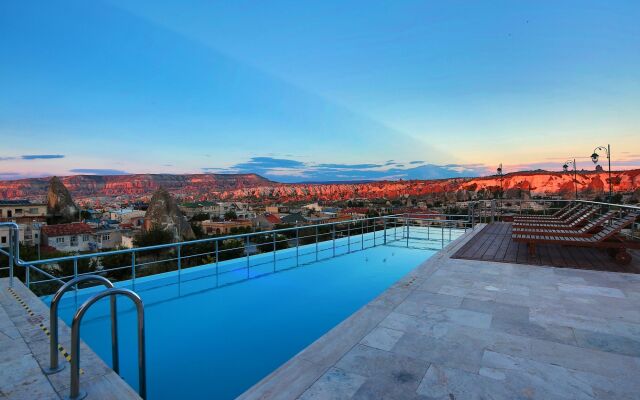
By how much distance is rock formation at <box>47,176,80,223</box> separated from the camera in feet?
169

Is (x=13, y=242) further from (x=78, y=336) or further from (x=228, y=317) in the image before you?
(x=78, y=336)

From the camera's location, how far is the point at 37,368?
7.59 feet

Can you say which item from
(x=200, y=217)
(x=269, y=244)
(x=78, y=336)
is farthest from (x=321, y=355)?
(x=200, y=217)

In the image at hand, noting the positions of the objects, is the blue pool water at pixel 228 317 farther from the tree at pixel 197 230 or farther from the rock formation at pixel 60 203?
the rock formation at pixel 60 203

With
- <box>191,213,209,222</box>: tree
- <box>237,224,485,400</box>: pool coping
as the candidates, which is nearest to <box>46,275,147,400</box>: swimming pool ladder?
<box>237,224,485,400</box>: pool coping

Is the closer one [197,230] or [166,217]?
[166,217]

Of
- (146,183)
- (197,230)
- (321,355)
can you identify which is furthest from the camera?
(146,183)

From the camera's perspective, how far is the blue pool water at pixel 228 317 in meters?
3.05

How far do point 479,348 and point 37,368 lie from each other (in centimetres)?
312

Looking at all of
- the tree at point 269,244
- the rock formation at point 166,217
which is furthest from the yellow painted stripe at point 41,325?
the rock formation at point 166,217

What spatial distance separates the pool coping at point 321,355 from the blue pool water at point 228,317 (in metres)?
0.70

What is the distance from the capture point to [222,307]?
182 inches

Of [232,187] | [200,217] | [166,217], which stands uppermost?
[232,187]

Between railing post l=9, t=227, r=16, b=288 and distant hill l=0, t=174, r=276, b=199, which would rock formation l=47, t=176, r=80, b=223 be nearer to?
distant hill l=0, t=174, r=276, b=199
